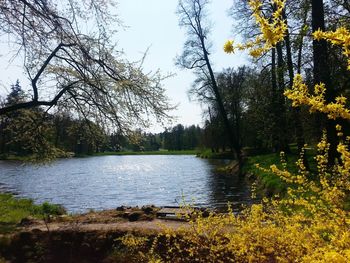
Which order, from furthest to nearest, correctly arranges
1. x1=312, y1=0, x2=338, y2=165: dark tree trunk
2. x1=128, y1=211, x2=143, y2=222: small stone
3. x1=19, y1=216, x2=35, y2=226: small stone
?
x1=312, y1=0, x2=338, y2=165: dark tree trunk < x1=128, y1=211, x2=143, y2=222: small stone < x1=19, y1=216, x2=35, y2=226: small stone

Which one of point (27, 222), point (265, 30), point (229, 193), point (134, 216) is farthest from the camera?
point (229, 193)

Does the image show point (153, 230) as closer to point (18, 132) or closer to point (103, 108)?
point (103, 108)

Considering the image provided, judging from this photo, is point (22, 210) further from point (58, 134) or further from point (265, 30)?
point (265, 30)

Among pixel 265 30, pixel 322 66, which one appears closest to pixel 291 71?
pixel 322 66

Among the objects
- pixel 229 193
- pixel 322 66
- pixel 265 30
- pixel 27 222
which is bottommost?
pixel 229 193

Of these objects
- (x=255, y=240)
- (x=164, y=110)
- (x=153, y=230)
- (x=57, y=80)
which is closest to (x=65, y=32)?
(x=57, y=80)

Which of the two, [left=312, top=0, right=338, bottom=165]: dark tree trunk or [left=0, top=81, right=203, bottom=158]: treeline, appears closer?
[left=0, top=81, right=203, bottom=158]: treeline

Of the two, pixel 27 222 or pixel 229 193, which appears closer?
pixel 27 222

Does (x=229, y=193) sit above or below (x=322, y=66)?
below

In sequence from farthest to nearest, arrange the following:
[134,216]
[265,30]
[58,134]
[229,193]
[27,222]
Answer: [229,193], [58,134], [134,216], [27,222], [265,30]

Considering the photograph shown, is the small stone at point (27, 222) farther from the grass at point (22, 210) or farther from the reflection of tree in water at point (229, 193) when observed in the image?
the reflection of tree in water at point (229, 193)

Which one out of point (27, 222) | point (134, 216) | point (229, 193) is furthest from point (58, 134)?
point (229, 193)

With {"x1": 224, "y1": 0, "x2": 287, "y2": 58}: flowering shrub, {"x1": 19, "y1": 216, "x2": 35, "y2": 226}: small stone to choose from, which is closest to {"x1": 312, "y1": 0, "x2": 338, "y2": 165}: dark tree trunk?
{"x1": 19, "y1": 216, "x2": 35, "y2": 226}: small stone

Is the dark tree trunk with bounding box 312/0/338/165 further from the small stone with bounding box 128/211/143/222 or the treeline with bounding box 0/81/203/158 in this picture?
the small stone with bounding box 128/211/143/222
